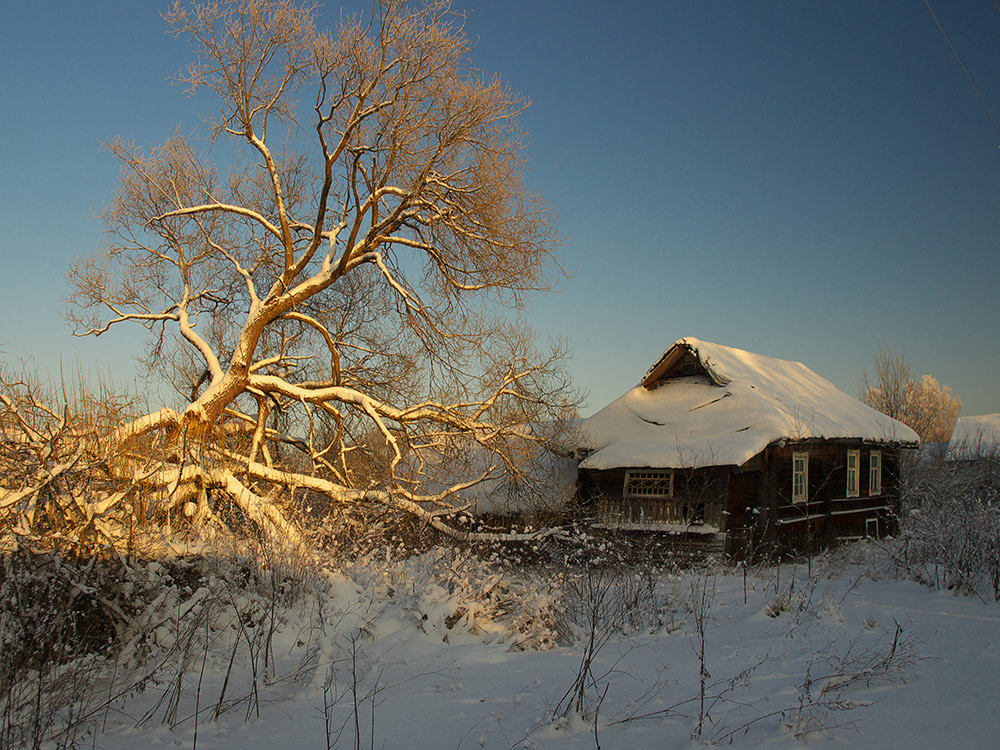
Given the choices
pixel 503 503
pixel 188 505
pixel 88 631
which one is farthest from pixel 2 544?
pixel 503 503

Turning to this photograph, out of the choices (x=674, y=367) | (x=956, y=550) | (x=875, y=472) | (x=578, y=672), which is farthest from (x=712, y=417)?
(x=578, y=672)

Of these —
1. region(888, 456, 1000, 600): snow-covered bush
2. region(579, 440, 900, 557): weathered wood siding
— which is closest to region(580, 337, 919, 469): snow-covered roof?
region(579, 440, 900, 557): weathered wood siding

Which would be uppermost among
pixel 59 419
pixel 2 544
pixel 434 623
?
pixel 59 419

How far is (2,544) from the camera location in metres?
6.17

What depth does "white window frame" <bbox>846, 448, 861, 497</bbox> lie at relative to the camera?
1894cm

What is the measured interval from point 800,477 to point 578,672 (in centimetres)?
1402

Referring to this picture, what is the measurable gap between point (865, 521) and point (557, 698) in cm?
1834

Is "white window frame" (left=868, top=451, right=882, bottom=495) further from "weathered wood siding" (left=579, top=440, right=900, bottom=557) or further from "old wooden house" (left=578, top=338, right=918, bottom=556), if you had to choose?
"weathered wood siding" (left=579, top=440, right=900, bottom=557)

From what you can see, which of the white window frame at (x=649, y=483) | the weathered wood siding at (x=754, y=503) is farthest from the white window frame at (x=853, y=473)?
the white window frame at (x=649, y=483)

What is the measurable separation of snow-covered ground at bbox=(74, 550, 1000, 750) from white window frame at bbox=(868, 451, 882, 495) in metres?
13.7

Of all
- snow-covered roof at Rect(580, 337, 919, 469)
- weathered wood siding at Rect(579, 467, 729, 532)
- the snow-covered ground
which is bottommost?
the snow-covered ground

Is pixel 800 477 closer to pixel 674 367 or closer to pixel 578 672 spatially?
A: pixel 674 367

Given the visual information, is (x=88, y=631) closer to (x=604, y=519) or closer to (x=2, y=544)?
(x=2, y=544)

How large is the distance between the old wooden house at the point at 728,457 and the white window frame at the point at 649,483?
3 centimetres
